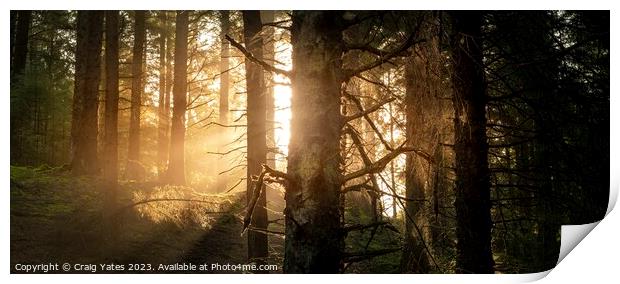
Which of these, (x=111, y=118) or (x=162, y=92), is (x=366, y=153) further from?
(x=162, y=92)

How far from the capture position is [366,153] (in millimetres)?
4023

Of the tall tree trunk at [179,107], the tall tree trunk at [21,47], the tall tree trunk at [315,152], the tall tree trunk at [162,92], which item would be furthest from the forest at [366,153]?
the tall tree trunk at [162,92]

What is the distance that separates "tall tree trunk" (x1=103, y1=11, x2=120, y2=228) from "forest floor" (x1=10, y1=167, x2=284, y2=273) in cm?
28

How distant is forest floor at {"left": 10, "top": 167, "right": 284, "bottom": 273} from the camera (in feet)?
17.4

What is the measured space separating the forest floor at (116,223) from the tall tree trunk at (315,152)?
240cm

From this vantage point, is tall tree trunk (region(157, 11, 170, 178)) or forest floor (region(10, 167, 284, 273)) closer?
forest floor (region(10, 167, 284, 273))

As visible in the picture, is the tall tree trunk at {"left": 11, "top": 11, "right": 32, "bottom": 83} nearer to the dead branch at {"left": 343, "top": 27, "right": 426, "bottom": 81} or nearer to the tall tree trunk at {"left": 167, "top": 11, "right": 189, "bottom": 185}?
the tall tree trunk at {"left": 167, "top": 11, "right": 189, "bottom": 185}

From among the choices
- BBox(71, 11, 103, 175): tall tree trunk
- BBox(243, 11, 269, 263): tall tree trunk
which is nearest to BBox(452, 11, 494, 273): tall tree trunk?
BBox(243, 11, 269, 263): tall tree trunk

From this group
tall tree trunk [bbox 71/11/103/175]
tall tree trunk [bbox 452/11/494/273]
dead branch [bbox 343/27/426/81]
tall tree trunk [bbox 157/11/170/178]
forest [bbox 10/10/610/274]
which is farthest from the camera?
tall tree trunk [bbox 157/11/170/178]

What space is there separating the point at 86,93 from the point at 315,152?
600cm

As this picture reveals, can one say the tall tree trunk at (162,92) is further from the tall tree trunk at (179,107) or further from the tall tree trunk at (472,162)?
the tall tree trunk at (472,162)

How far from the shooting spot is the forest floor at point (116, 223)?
17.4 ft

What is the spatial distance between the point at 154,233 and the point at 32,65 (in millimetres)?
8986
